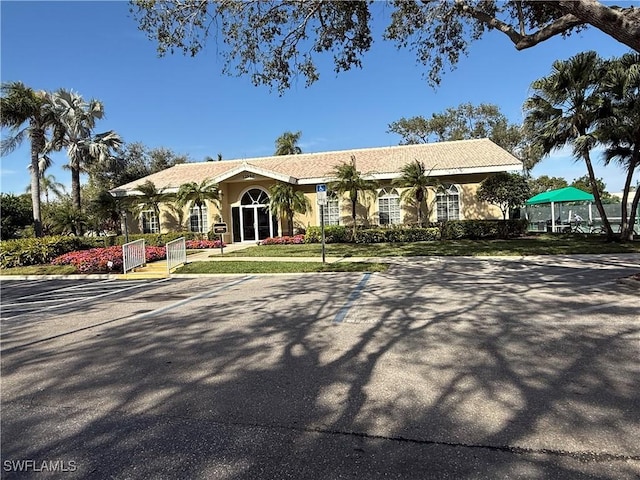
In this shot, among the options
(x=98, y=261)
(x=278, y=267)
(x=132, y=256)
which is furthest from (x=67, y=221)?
(x=278, y=267)

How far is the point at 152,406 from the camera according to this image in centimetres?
360

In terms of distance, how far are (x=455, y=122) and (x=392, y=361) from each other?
145ft

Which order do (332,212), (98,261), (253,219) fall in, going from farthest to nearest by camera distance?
(253,219), (332,212), (98,261)

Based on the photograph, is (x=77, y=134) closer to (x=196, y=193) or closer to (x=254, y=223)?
(x=196, y=193)

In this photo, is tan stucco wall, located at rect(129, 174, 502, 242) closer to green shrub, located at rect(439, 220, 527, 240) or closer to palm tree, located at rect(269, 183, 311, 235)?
green shrub, located at rect(439, 220, 527, 240)

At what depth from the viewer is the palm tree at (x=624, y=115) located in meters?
14.9

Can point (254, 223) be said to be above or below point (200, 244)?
above

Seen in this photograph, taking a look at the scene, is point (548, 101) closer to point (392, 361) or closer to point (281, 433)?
point (392, 361)

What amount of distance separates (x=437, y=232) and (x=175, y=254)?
1312cm

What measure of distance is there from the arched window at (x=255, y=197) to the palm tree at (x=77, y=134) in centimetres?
1032

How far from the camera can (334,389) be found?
3.78 metres

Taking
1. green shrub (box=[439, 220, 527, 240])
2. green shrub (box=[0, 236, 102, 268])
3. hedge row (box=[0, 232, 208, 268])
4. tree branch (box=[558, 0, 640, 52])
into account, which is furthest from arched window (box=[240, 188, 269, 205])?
tree branch (box=[558, 0, 640, 52])

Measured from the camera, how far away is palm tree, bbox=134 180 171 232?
24.0 meters

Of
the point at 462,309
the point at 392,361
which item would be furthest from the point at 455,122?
the point at 392,361
